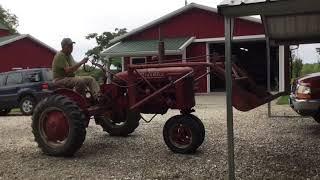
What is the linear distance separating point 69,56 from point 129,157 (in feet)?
7.30

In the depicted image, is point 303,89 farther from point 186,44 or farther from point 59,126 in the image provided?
point 186,44

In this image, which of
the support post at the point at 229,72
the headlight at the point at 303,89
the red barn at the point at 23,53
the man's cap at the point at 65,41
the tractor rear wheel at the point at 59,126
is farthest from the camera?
the red barn at the point at 23,53

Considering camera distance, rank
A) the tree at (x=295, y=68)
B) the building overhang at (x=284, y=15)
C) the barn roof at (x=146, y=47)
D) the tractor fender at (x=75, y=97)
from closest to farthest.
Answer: the building overhang at (x=284, y=15) → the tractor fender at (x=75, y=97) → the tree at (x=295, y=68) → the barn roof at (x=146, y=47)

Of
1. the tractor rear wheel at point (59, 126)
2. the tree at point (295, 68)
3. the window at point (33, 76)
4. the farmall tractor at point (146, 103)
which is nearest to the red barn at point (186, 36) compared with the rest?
the tree at point (295, 68)

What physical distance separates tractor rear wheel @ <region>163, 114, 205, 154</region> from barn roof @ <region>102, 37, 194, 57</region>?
18.4 metres

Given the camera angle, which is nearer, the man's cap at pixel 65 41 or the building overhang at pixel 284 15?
the building overhang at pixel 284 15

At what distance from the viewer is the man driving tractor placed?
376 inches

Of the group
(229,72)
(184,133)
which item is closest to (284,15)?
(184,133)

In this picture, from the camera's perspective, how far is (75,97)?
953 centimetres

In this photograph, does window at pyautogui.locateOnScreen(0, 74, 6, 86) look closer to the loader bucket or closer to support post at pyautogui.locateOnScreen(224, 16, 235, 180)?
the loader bucket

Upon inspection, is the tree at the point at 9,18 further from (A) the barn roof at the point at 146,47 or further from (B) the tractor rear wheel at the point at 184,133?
(B) the tractor rear wheel at the point at 184,133

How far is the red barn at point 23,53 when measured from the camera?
38.2m

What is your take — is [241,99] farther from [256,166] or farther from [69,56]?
[69,56]

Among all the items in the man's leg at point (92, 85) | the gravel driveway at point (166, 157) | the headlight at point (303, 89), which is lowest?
the gravel driveway at point (166, 157)
